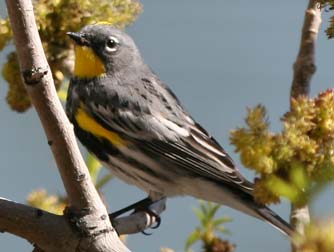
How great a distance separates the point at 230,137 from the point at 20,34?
0.44m

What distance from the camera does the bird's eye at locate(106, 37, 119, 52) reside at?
3.28 meters

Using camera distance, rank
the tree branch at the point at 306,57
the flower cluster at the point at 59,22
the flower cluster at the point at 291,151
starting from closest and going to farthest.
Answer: the flower cluster at the point at 291,151
the tree branch at the point at 306,57
the flower cluster at the point at 59,22

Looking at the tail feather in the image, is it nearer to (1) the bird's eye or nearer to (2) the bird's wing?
(2) the bird's wing

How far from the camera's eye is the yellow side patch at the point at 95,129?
9.65ft

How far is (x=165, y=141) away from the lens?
301 centimetres

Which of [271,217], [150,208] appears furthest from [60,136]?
[271,217]

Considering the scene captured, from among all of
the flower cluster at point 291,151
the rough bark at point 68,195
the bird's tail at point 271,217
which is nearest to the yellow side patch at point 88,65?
the bird's tail at point 271,217

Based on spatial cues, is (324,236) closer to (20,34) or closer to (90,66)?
(20,34)

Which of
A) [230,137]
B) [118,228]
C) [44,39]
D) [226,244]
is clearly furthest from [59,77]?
[230,137]

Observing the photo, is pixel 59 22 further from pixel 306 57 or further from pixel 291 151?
pixel 291 151

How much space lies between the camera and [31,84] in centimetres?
126

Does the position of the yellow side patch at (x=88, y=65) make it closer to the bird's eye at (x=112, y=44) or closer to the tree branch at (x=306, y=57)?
the bird's eye at (x=112, y=44)

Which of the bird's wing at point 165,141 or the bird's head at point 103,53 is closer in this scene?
the bird's wing at point 165,141

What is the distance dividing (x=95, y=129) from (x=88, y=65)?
0.44m
